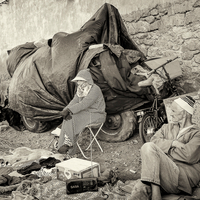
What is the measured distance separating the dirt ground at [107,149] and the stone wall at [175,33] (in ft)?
5.46

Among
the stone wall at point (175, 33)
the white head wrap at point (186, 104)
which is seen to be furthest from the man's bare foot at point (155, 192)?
the stone wall at point (175, 33)

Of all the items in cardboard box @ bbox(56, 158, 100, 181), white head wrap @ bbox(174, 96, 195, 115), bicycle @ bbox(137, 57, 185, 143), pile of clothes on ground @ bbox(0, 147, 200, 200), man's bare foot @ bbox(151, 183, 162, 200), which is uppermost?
white head wrap @ bbox(174, 96, 195, 115)

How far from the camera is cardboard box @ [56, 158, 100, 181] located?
11.2 feet

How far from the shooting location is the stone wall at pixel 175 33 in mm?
5199

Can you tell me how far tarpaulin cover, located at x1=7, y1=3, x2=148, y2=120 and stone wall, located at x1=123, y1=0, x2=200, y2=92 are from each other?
0.53 metres

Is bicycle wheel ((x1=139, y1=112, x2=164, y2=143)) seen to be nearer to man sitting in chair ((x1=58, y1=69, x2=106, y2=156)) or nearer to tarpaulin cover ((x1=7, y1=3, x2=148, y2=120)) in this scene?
tarpaulin cover ((x1=7, y1=3, x2=148, y2=120))

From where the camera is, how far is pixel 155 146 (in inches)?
105

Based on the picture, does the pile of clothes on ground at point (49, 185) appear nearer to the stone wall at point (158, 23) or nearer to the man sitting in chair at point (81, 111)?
the man sitting in chair at point (81, 111)

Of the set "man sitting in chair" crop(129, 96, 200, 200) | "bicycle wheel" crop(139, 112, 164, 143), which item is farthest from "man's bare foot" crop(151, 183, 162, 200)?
"bicycle wheel" crop(139, 112, 164, 143)

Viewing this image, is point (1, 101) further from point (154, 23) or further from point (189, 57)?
point (189, 57)

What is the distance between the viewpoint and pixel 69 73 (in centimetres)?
515

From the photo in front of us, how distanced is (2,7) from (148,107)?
9118 millimetres

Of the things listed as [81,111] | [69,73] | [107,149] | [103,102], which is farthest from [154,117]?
[69,73]

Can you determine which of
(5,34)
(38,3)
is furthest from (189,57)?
(5,34)
